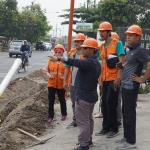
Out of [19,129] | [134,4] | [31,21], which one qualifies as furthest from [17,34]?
[19,129]

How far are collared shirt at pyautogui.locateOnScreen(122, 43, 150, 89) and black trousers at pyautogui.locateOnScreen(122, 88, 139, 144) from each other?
0.11m

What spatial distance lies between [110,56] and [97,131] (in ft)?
5.22

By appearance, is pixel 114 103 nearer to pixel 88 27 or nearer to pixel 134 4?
pixel 88 27

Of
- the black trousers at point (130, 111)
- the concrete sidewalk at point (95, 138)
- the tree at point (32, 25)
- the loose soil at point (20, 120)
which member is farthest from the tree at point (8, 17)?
the black trousers at point (130, 111)

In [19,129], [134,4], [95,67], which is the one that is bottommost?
[19,129]

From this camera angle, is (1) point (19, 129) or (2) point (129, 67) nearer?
(2) point (129, 67)

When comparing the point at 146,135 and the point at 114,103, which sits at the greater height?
the point at 114,103

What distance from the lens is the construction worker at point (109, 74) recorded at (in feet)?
22.0

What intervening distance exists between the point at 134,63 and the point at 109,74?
99 centimetres

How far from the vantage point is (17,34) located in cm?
5897

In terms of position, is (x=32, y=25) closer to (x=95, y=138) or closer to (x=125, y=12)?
(x=125, y=12)

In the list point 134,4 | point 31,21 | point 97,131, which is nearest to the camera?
point 97,131

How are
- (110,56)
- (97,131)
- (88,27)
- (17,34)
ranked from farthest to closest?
(17,34)
(88,27)
(97,131)
(110,56)

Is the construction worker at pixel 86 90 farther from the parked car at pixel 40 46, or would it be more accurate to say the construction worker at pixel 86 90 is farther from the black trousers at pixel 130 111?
the parked car at pixel 40 46
